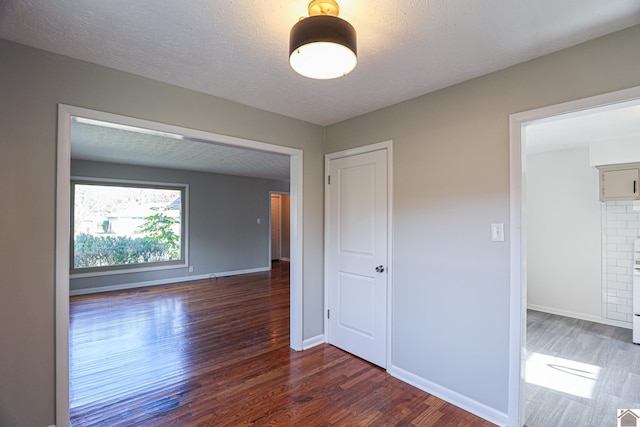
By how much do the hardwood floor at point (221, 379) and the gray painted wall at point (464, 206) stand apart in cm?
39

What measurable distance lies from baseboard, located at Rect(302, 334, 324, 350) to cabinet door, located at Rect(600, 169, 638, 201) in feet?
13.7

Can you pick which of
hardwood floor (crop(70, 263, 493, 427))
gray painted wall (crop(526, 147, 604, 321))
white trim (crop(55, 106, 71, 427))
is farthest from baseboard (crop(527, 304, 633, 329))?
white trim (crop(55, 106, 71, 427))

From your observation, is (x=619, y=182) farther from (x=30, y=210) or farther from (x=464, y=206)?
(x=30, y=210)

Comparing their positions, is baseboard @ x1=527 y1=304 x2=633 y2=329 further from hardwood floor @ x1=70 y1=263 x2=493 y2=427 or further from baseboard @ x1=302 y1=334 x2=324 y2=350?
baseboard @ x1=302 y1=334 x2=324 y2=350

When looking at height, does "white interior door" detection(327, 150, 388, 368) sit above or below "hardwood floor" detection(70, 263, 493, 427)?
above

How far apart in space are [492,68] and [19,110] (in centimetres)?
311

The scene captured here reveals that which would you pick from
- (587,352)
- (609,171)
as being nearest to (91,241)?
(587,352)

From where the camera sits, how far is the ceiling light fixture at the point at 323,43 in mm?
1290

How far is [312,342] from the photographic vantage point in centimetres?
331

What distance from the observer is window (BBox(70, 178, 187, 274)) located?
5.55 metres

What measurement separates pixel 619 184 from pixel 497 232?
3158mm

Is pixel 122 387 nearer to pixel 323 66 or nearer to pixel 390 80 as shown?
pixel 323 66

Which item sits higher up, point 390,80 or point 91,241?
point 390,80

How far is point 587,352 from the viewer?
123 inches
